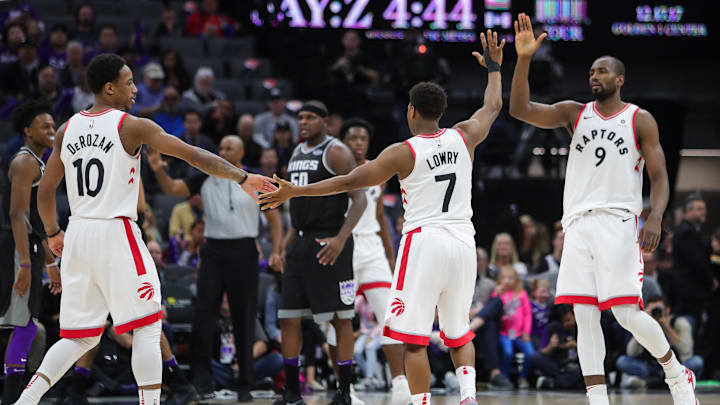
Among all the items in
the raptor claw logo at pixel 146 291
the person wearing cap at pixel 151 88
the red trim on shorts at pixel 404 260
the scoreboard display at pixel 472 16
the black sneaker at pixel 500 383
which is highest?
the scoreboard display at pixel 472 16

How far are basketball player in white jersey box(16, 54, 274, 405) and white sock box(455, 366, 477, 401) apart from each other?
178cm

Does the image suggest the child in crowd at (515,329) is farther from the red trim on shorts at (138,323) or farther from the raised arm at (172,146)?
the red trim on shorts at (138,323)

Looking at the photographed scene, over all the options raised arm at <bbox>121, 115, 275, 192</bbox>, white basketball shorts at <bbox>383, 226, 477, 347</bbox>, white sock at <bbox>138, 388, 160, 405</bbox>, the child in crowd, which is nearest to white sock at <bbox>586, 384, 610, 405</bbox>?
white basketball shorts at <bbox>383, 226, 477, 347</bbox>

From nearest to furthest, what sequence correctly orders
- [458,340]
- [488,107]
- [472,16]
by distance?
[458,340] → [488,107] → [472,16]

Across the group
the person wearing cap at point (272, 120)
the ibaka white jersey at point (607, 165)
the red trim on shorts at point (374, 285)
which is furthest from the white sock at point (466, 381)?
the person wearing cap at point (272, 120)

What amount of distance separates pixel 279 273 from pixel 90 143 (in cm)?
424

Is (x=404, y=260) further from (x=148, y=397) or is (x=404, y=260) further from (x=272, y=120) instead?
(x=272, y=120)

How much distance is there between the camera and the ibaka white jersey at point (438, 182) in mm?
6555

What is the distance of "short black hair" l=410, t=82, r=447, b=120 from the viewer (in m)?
6.68

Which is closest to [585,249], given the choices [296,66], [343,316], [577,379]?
[343,316]

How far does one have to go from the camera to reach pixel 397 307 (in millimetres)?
6523

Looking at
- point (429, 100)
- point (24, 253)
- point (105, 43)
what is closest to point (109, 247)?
point (24, 253)

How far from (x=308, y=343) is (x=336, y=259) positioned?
2555 millimetres

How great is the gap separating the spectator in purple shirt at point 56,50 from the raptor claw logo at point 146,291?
8912 mm
